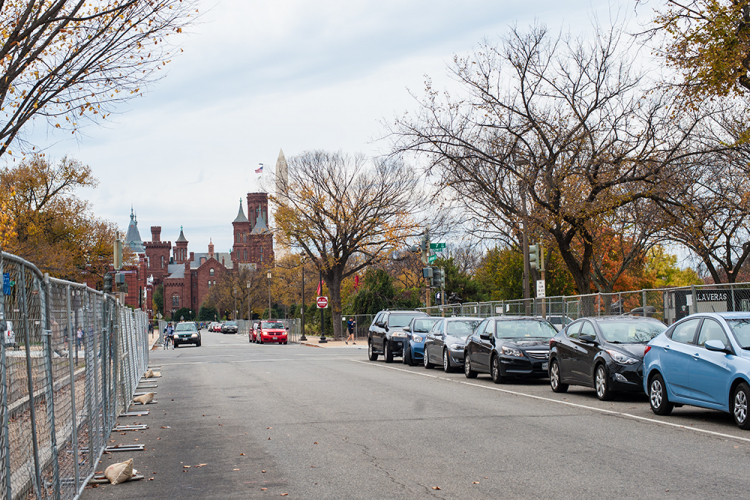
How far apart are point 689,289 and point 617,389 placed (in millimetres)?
6006

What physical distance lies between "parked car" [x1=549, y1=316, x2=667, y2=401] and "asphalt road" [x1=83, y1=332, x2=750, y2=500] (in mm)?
379

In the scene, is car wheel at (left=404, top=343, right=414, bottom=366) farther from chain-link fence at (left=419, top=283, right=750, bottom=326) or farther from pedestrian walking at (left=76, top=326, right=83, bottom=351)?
A: pedestrian walking at (left=76, top=326, right=83, bottom=351)

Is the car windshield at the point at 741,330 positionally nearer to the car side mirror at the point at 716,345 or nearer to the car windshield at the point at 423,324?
the car side mirror at the point at 716,345

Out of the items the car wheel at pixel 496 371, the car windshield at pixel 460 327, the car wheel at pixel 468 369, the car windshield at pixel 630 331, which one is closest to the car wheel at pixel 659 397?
the car windshield at pixel 630 331

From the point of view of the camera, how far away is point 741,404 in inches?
403

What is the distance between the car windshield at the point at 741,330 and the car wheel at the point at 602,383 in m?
3.45

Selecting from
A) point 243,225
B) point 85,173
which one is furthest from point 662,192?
point 243,225

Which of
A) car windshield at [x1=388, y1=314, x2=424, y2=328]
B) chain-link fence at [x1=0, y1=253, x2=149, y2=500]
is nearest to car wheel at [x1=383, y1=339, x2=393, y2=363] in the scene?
car windshield at [x1=388, y1=314, x2=424, y2=328]

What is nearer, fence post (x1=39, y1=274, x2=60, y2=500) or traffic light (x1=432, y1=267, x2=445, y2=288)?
fence post (x1=39, y1=274, x2=60, y2=500)

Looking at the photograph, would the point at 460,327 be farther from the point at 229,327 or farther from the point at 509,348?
the point at 229,327

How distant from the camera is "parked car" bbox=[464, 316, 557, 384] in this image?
18281 millimetres

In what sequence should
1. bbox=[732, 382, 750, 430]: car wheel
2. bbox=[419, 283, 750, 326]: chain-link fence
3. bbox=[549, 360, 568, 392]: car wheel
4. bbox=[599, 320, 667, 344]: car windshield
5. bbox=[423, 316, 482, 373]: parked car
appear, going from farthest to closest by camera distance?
bbox=[423, 316, 482, 373]: parked car → bbox=[419, 283, 750, 326]: chain-link fence → bbox=[549, 360, 568, 392]: car wheel → bbox=[599, 320, 667, 344]: car windshield → bbox=[732, 382, 750, 430]: car wheel

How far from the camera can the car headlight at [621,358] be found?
1405cm

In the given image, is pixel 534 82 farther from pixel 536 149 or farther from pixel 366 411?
pixel 366 411
